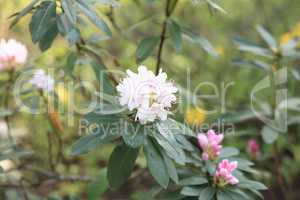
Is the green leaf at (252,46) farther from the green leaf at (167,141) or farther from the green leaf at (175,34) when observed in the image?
the green leaf at (167,141)

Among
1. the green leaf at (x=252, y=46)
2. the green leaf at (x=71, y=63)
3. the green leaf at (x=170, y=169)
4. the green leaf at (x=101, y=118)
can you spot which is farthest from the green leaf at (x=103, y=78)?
the green leaf at (x=252, y=46)

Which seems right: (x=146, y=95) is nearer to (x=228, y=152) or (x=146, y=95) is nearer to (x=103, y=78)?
(x=103, y=78)

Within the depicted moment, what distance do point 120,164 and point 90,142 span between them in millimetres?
115

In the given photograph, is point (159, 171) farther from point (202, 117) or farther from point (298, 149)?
point (298, 149)

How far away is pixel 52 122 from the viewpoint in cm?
199

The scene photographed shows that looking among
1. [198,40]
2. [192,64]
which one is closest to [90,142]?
[198,40]

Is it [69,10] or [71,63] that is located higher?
[69,10]

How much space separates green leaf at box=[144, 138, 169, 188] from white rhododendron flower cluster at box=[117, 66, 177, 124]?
81 millimetres

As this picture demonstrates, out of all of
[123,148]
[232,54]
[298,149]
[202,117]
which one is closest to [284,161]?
[298,149]

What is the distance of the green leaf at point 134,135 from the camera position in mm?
1254

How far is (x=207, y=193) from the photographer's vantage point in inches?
58.0

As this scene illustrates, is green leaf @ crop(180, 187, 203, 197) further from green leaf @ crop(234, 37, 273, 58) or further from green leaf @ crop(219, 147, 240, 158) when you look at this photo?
green leaf @ crop(234, 37, 273, 58)

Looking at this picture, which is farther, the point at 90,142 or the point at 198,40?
the point at 198,40

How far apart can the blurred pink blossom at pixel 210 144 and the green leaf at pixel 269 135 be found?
355 millimetres
